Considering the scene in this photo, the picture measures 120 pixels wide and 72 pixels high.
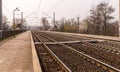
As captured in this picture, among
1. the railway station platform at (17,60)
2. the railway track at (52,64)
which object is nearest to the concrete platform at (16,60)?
the railway station platform at (17,60)

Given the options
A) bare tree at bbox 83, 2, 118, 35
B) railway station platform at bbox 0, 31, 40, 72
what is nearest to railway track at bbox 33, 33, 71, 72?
railway station platform at bbox 0, 31, 40, 72

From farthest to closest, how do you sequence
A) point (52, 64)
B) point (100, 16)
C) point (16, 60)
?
point (100, 16)
point (16, 60)
point (52, 64)

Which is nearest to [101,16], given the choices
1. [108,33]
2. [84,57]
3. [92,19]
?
[92,19]

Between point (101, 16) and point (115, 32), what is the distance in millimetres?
33458

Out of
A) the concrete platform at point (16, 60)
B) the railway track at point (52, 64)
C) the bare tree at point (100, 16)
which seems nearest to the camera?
the railway track at point (52, 64)

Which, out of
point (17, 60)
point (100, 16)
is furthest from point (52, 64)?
point (100, 16)

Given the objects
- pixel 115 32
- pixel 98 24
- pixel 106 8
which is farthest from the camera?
pixel 106 8

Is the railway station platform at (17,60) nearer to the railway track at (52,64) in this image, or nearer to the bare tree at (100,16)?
the railway track at (52,64)

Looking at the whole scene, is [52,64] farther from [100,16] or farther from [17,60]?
[100,16]

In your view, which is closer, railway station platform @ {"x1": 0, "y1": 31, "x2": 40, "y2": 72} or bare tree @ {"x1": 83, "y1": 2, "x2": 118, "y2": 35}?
railway station platform @ {"x1": 0, "y1": 31, "x2": 40, "y2": 72}

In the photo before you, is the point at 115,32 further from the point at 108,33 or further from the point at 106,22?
the point at 106,22

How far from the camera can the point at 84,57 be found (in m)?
15.2

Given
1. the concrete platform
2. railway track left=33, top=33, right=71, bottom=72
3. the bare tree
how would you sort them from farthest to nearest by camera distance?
the bare tree, the concrete platform, railway track left=33, top=33, right=71, bottom=72

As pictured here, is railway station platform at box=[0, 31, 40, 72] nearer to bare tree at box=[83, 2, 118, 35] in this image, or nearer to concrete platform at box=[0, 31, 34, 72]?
concrete platform at box=[0, 31, 34, 72]
